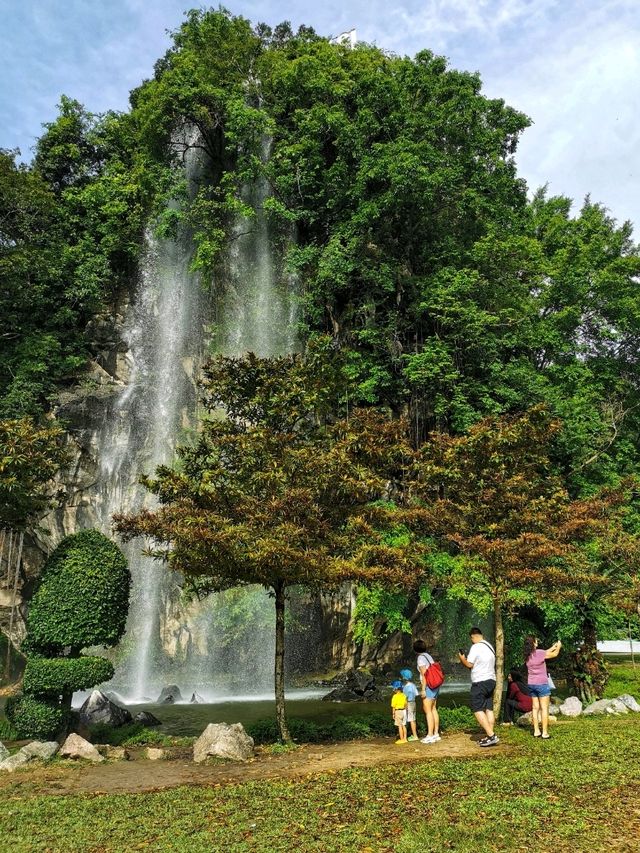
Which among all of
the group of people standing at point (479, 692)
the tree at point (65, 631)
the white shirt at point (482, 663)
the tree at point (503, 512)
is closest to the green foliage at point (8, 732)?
the tree at point (65, 631)

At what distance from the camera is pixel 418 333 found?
25594mm

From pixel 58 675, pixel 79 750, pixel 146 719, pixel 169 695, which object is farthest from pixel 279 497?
pixel 169 695

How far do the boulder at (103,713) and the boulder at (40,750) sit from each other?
362cm

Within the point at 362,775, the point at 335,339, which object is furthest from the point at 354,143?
the point at 362,775

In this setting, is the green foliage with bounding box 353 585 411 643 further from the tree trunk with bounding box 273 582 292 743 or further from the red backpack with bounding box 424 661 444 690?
the red backpack with bounding box 424 661 444 690

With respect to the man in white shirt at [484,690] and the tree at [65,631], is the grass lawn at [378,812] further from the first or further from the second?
the tree at [65,631]

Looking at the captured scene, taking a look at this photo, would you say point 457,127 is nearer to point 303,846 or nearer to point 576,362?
point 576,362

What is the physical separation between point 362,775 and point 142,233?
1075 inches

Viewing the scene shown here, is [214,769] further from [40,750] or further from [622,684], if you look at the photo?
[622,684]

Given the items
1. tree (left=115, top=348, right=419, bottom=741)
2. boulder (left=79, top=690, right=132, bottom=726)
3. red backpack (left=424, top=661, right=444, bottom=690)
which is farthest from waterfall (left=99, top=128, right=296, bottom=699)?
red backpack (left=424, top=661, right=444, bottom=690)

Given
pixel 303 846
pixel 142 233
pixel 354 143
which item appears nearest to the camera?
pixel 303 846

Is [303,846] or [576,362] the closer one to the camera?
[303,846]

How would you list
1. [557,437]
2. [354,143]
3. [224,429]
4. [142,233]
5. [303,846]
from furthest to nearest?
[142,233]
[354,143]
[557,437]
[224,429]
[303,846]

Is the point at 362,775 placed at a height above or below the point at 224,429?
below
